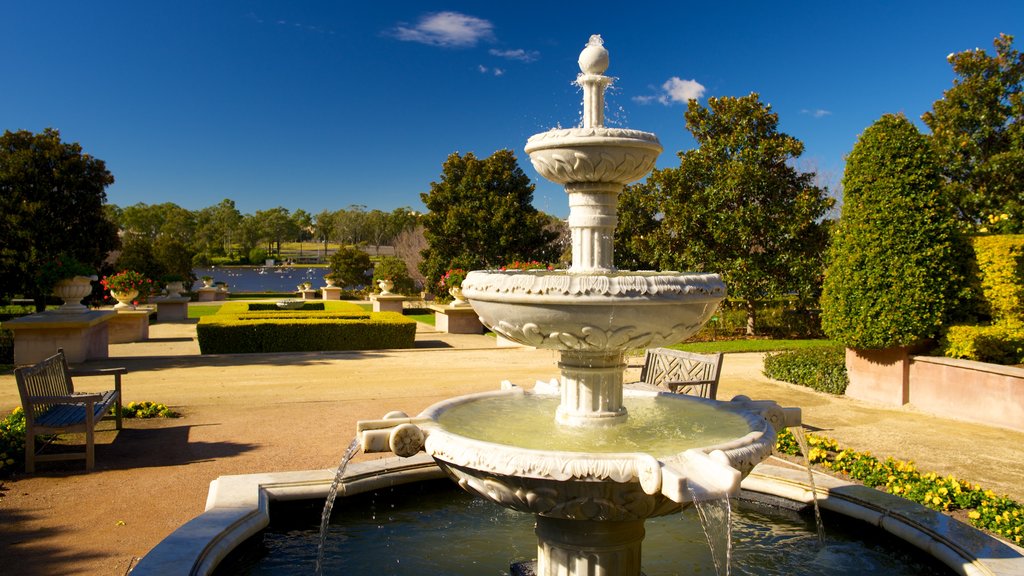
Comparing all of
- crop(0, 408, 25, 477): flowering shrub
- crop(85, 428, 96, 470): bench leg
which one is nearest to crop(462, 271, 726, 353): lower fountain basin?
crop(85, 428, 96, 470): bench leg

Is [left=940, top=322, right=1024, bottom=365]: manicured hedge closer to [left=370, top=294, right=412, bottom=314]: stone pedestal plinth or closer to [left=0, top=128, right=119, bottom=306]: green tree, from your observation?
[left=370, top=294, right=412, bottom=314]: stone pedestal plinth

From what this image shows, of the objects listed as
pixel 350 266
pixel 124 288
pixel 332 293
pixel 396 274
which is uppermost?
pixel 350 266

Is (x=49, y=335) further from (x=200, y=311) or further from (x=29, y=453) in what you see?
(x=200, y=311)

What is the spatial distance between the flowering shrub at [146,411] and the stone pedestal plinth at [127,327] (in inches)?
372

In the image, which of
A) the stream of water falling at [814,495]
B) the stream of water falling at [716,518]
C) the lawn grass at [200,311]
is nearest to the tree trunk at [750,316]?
the stream of water falling at [814,495]

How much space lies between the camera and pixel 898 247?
991 cm

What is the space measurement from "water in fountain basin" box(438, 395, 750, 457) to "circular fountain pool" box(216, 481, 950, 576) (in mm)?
1007

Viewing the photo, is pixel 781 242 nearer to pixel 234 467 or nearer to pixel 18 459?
pixel 234 467

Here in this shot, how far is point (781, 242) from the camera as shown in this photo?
18.5 meters

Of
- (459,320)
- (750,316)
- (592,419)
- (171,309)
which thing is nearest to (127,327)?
(171,309)

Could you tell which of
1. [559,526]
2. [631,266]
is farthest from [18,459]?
[631,266]

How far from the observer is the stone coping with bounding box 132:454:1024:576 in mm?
4078

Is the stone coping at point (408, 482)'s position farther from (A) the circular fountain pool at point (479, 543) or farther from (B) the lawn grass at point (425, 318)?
(B) the lawn grass at point (425, 318)

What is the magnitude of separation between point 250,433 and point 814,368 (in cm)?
837
